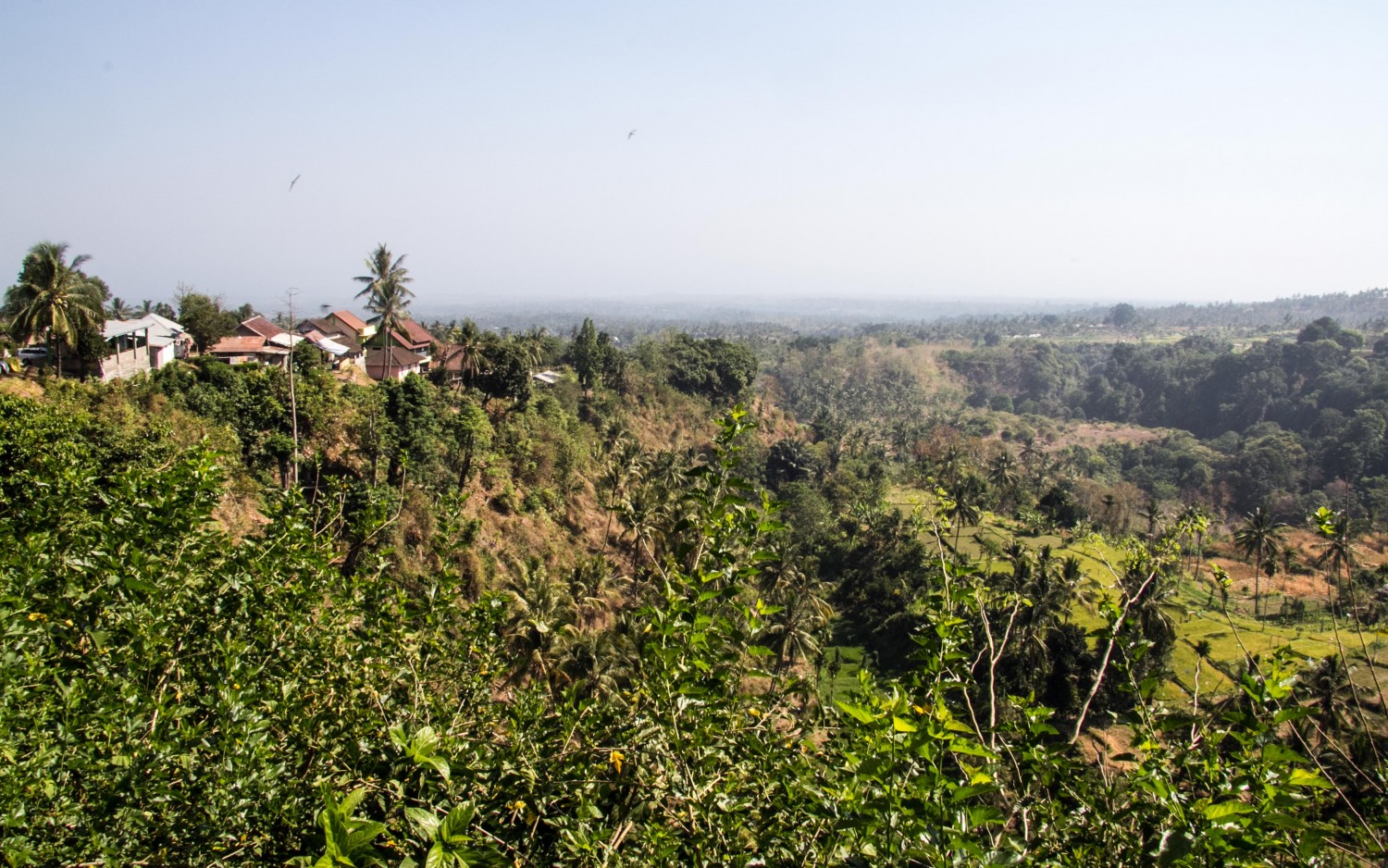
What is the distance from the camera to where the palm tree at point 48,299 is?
1966 centimetres

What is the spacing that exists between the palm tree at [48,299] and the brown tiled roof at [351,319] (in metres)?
19.7

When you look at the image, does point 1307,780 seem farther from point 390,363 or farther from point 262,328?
point 262,328

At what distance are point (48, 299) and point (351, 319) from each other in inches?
878

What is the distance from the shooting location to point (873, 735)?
277 centimetres

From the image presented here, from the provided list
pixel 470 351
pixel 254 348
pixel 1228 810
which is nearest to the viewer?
pixel 1228 810

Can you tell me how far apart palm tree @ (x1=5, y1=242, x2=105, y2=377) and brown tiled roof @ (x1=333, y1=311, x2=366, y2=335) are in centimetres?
1969

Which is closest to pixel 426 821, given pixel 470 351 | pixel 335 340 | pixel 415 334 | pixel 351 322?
pixel 470 351

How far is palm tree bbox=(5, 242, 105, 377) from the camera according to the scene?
64.5ft

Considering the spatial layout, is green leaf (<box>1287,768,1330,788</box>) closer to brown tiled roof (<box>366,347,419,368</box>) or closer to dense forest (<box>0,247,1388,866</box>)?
dense forest (<box>0,247,1388,866</box>)

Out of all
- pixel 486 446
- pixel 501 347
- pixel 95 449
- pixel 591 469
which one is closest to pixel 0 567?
pixel 95 449

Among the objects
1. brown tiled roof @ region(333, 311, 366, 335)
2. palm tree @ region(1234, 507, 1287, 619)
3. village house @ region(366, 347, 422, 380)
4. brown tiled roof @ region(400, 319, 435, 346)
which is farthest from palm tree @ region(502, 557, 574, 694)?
palm tree @ region(1234, 507, 1287, 619)

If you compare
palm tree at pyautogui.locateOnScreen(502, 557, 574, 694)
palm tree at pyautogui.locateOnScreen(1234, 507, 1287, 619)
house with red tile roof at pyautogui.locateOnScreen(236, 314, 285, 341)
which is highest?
Result: house with red tile roof at pyautogui.locateOnScreen(236, 314, 285, 341)

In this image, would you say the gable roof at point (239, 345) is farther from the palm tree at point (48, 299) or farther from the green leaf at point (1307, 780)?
the green leaf at point (1307, 780)

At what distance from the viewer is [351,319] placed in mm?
41844
